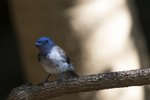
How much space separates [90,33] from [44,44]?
55 centimetres

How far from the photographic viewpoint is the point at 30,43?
5938mm

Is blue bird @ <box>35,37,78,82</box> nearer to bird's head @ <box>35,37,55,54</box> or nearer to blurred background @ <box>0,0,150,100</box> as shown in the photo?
bird's head @ <box>35,37,55,54</box>

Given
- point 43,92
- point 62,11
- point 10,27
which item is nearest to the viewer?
point 43,92

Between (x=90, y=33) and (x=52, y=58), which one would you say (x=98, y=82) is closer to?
(x=52, y=58)

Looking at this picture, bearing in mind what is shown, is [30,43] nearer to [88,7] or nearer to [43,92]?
[88,7]

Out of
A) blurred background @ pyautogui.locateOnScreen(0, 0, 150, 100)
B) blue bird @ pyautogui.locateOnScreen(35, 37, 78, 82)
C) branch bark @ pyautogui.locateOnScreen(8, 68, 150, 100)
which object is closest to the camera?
branch bark @ pyautogui.locateOnScreen(8, 68, 150, 100)

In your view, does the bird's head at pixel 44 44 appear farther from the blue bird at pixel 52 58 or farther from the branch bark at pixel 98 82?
the branch bark at pixel 98 82

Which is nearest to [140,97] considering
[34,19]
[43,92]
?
[34,19]

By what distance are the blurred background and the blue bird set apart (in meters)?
0.35

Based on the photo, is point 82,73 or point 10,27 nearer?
point 82,73

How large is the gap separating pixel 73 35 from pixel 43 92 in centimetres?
120

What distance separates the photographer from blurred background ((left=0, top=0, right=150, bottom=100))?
5.63m

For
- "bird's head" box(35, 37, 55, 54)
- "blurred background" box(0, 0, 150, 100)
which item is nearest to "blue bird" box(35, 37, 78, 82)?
"bird's head" box(35, 37, 55, 54)

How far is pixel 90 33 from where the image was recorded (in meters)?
5.67
